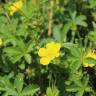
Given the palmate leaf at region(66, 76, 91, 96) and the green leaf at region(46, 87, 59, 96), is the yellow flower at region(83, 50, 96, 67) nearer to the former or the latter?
the palmate leaf at region(66, 76, 91, 96)

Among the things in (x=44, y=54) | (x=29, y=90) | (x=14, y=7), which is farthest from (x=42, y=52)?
(x=14, y=7)

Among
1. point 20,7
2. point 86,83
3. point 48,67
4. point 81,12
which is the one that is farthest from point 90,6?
point 86,83

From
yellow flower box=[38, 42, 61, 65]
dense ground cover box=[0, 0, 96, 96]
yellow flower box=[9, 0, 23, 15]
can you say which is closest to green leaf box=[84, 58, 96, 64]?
dense ground cover box=[0, 0, 96, 96]

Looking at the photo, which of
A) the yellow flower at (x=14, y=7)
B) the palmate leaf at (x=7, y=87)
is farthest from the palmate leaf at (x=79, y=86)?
the yellow flower at (x=14, y=7)

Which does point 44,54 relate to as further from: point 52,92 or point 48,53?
point 52,92

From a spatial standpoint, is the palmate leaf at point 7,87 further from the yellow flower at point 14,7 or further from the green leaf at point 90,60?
the yellow flower at point 14,7

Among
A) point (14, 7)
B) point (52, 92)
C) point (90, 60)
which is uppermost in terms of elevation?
point (14, 7)

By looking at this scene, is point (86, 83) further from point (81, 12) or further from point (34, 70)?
point (81, 12)

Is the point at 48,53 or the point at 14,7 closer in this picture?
the point at 48,53
